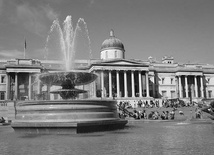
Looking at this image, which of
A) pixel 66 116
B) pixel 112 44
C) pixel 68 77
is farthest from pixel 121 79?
pixel 66 116

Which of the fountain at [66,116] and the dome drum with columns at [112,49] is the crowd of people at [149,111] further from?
the dome drum with columns at [112,49]

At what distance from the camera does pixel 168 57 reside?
78.0 m

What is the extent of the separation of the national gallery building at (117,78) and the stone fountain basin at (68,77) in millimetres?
29494

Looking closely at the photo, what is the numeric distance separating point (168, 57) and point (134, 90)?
91.3 ft

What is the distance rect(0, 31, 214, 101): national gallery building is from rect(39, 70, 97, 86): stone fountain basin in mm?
29494

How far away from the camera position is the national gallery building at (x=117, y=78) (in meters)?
52.2

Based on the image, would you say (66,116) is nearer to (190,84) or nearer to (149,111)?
(149,111)

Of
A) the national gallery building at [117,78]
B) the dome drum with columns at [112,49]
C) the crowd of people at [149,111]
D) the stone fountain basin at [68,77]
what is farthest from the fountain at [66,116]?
the dome drum with columns at [112,49]

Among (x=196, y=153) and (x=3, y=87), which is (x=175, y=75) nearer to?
(x=3, y=87)

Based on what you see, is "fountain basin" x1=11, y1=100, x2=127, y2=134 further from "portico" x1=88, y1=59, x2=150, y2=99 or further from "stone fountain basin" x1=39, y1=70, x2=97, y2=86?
"portico" x1=88, y1=59, x2=150, y2=99

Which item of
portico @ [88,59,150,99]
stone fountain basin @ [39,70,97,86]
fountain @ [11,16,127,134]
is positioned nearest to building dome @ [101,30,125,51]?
portico @ [88,59,150,99]

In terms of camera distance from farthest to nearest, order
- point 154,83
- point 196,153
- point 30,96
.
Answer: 1. point 154,83
2. point 30,96
3. point 196,153

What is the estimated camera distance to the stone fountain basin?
48.6 ft

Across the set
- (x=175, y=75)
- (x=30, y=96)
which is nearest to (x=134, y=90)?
(x=175, y=75)
